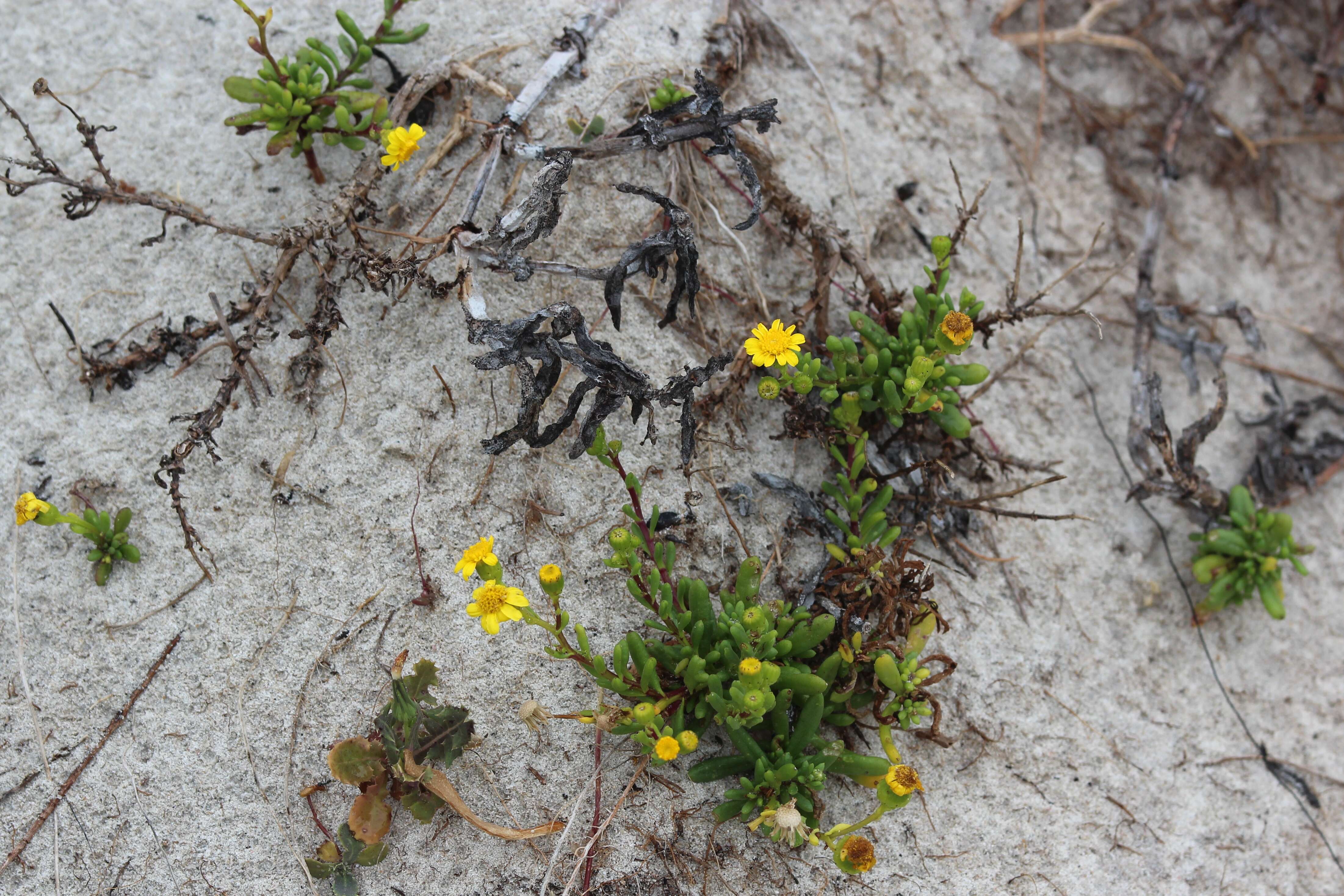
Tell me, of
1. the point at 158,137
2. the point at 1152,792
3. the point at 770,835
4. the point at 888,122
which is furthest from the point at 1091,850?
the point at 158,137

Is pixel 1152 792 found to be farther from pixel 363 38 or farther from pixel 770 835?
pixel 363 38

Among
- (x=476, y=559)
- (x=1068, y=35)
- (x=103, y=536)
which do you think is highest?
(x=1068, y=35)

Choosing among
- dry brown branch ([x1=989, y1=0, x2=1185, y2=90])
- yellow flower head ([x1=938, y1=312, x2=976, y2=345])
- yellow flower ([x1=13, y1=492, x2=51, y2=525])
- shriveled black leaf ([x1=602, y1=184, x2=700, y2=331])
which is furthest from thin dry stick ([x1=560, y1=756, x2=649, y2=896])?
dry brown branch ([x1=989, y1=0, x2=1185, y2=90])

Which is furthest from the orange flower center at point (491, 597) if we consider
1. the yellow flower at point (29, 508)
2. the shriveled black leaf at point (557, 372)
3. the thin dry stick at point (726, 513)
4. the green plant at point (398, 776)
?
the yellow flower at point (29, 508)

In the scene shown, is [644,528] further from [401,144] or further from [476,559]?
[401,144]

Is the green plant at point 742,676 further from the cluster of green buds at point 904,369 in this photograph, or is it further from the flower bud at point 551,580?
the cluster of green buds at point 904,369

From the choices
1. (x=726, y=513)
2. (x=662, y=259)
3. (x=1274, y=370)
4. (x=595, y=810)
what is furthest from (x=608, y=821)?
(x=1274, y=370)
